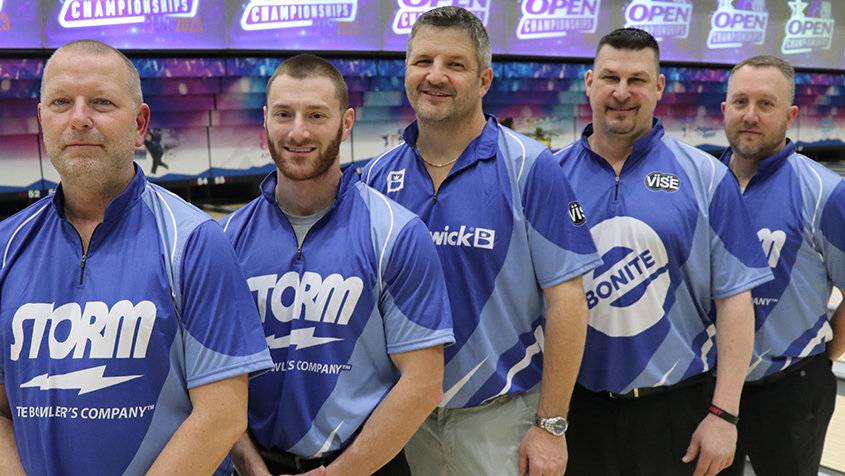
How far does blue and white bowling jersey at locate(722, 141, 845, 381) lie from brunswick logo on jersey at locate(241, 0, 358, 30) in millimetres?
3748

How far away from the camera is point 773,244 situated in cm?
188

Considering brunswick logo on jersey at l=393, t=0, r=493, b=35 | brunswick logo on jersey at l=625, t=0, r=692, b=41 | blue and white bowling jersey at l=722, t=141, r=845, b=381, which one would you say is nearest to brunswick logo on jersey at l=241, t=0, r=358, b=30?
brunswick logo on jersey at l=393, t=0, r=493, b=35

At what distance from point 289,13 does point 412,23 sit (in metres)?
0.87

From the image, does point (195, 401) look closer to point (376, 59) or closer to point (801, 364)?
point (801, 364)

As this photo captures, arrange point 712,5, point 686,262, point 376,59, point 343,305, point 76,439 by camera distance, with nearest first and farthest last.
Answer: point 76,439, point 343,305, point 686,262, point 376,59, point 712,5

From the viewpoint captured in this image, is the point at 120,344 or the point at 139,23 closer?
the point at 120,344

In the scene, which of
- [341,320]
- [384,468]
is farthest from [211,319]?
[384,468]

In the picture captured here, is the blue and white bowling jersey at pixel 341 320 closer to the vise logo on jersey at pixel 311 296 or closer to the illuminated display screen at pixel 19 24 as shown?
the vise logo on jersey at pixel 311 296

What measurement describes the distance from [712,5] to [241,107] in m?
5.32

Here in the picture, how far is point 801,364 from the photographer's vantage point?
1930mm

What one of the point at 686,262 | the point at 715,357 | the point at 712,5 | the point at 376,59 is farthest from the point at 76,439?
the point at 712,5

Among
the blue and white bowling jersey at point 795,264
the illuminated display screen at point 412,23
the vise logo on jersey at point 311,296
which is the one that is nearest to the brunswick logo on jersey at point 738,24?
the illuminated display screen at point 412,23

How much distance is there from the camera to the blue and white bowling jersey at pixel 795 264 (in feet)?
6.15

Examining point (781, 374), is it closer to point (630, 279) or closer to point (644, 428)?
point (644, 428)
